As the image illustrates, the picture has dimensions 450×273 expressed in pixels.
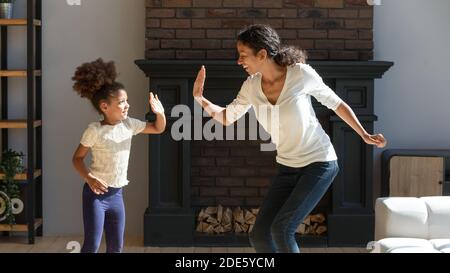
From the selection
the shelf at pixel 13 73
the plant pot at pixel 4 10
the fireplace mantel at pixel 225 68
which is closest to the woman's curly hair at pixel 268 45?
the fireplace mantel at pixel 225 68

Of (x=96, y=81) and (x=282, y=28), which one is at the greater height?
(x=282, y=28)

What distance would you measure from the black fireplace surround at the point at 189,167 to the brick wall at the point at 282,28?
21 centimetres

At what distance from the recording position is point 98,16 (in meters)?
5.67

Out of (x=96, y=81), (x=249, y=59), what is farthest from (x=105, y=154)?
(x=249, y=59)

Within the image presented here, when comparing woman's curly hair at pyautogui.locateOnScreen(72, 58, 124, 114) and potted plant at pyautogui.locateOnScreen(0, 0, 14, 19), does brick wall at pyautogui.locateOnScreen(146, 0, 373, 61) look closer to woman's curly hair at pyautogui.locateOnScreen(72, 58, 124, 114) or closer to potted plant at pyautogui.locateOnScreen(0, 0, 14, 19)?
potted plant at pyautogui.locateOnScreen(0, 0, 14, 19)

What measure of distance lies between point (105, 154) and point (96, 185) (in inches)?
7.9

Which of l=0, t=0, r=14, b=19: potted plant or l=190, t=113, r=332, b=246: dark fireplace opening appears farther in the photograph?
l=190, t=113, r=332, b=246: dark fireplace opening

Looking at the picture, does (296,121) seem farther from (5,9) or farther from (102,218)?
(5,9)

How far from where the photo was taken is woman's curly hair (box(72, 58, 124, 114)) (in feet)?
13.1

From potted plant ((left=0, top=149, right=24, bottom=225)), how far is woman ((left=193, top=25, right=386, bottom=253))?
2.28m

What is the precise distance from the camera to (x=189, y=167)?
5480mm

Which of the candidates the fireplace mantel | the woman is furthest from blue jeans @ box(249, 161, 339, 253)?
the fireplace mantel

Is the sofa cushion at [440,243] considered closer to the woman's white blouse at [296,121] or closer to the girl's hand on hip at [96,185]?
the woman's white blouse at [296,121]

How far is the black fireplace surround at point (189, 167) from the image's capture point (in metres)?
5.39
